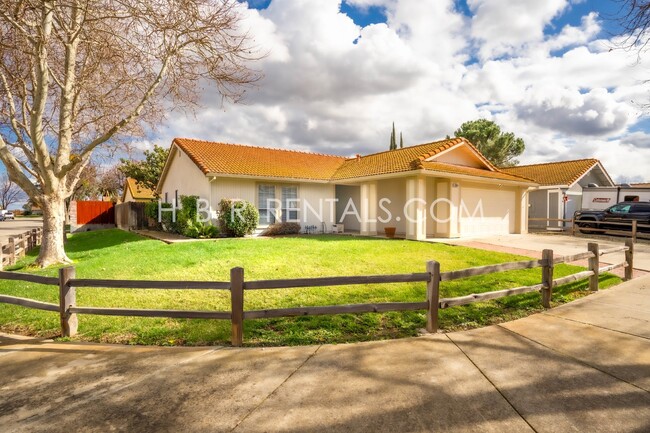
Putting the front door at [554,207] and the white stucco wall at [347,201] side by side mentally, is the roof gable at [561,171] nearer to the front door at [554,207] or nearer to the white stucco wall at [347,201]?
the front door at [554,207]

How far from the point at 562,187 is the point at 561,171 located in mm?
3426

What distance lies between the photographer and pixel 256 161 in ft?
62.1

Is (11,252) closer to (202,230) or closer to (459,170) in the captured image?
(202,230)

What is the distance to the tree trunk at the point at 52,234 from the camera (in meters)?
10.6

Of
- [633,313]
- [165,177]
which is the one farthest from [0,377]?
[165,177]

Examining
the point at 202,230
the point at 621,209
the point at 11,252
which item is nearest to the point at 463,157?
the point at 621,209

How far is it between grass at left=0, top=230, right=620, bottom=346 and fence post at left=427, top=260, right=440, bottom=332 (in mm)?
317

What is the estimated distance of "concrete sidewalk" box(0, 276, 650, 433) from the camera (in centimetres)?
283

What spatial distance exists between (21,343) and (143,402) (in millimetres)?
3069

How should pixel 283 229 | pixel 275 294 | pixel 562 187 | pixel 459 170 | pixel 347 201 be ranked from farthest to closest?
pixel 562 187
pixel 347 201
pixel 283 229
pixel 459 170
pixel 275 294

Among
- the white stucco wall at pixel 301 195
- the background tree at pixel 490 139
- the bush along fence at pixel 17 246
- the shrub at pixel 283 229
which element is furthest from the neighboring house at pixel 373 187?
the background tree at pixel 490 139

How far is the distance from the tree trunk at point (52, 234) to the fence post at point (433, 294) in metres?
11.6

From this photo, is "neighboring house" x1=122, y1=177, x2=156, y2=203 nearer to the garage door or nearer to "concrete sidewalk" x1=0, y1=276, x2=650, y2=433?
the garage door

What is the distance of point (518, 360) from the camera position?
3.94m
